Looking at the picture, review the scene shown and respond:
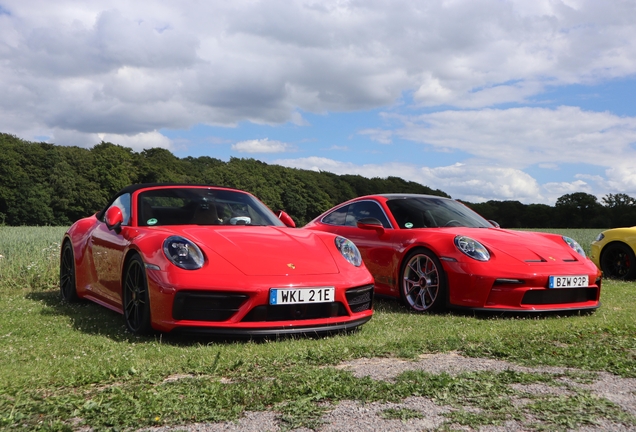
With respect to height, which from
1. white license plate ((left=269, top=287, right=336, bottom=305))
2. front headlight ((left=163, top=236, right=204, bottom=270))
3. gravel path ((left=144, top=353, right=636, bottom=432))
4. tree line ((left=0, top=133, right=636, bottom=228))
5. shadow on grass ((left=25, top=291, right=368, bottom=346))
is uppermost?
tree line ((left=0, top=133, right=636, bottom=228))

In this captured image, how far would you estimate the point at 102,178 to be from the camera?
5909cm

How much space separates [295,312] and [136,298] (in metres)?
1.41

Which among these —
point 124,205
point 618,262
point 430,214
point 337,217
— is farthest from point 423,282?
point 618,262

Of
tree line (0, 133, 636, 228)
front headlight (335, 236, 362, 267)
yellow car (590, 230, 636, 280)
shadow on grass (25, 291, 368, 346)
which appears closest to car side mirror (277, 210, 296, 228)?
front headlight (335, 236, 362, 267)

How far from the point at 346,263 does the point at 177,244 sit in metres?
1.46

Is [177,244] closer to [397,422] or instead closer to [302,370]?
[302,370]

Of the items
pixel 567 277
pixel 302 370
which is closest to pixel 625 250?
pixel 567 277

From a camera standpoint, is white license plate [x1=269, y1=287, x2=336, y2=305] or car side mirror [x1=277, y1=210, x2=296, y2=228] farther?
car side mirror [x1=277, y1=210, x2=296, y2=228]

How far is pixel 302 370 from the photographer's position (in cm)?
406

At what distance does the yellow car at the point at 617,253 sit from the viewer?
11.7 m

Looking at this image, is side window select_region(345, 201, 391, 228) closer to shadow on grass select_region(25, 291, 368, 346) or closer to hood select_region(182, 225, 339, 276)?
hood select_region(182, 225, 339, 276)

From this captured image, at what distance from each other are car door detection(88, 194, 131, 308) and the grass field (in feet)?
0.90

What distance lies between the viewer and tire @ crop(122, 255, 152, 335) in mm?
5445

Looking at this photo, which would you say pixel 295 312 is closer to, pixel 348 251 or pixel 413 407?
pixel 348 251
